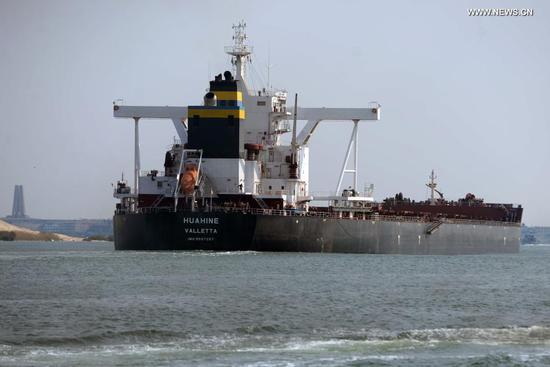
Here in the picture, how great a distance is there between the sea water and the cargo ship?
9.00 metres

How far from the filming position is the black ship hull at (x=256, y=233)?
185 ft

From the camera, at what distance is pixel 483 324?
96.2ft

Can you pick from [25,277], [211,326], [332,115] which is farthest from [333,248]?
[211,326]

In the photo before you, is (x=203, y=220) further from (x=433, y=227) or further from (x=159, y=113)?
(x=433, y=227)

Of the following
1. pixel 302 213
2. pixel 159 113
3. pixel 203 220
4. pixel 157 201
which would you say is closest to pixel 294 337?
pixel 203 220

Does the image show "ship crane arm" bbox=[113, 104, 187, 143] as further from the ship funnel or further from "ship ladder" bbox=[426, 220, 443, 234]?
"ship ladder" bbox=[426, 220, 443, 234]

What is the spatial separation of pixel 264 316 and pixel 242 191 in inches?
1235

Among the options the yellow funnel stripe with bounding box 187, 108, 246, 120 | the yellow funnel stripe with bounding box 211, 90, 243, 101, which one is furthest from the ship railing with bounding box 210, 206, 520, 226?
the yellow funnel stripe with bounding box 211, 90, 243, 101

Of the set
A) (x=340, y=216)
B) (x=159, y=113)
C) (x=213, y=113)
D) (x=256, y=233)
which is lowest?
(x=256, y=233)

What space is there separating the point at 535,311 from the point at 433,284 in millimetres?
9176

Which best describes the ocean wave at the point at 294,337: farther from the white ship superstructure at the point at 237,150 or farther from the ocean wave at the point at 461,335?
the white ship superstructure at the point at 237,150

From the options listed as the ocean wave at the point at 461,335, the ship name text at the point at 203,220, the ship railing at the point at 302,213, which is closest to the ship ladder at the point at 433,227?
the ship railing at the point at 302,213

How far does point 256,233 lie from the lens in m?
56.8

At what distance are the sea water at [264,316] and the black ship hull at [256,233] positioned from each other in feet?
28.0
